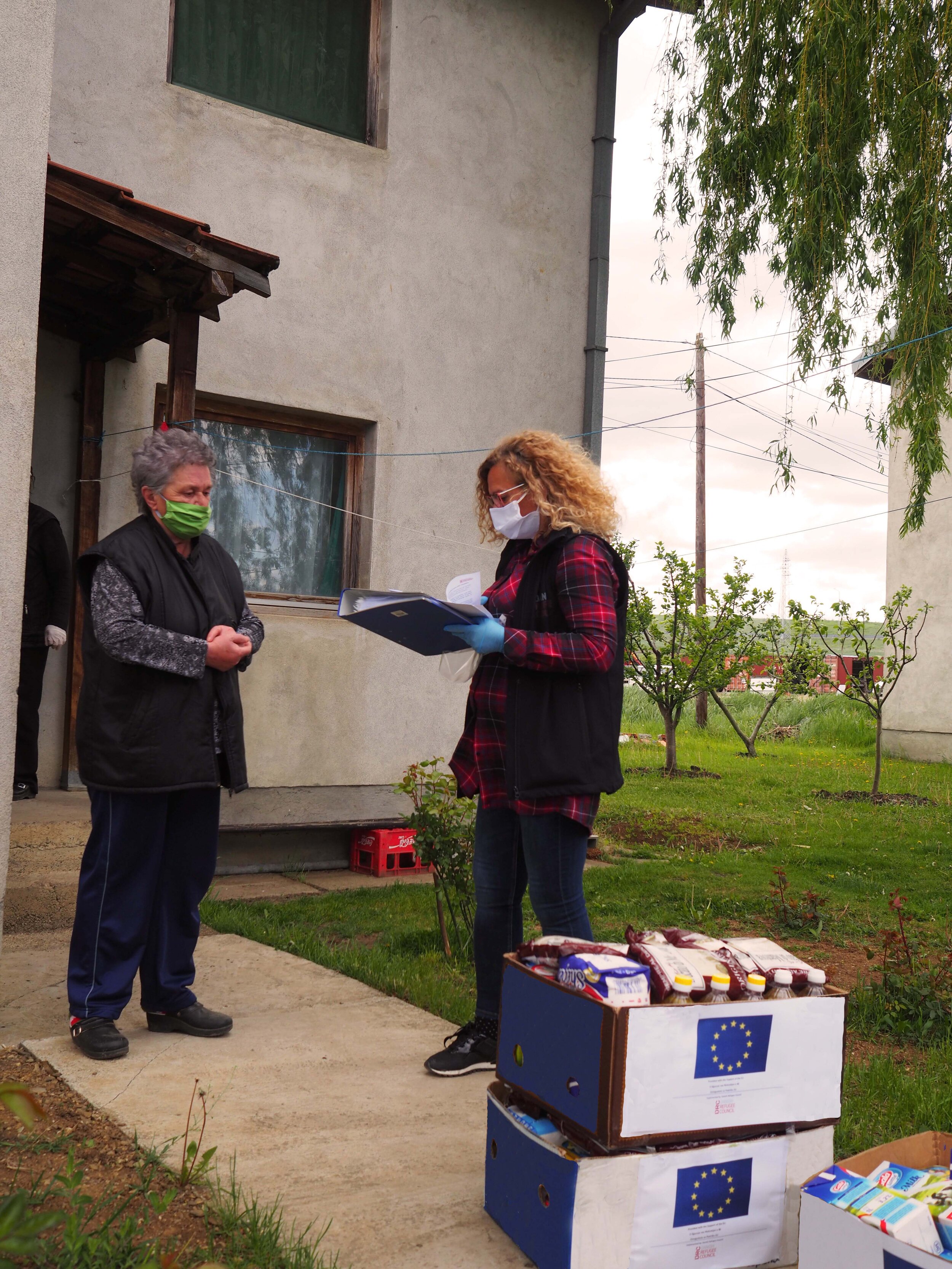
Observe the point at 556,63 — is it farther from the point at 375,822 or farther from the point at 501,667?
the point at 501,667

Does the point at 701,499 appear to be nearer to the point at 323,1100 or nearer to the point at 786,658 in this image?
the point at 786,658

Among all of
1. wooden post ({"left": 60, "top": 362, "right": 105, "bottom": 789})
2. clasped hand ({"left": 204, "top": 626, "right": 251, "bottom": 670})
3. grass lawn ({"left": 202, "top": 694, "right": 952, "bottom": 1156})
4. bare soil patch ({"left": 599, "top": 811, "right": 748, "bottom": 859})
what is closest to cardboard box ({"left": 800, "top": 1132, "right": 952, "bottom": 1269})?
grass lawn ({"left": 202, "top": 694, "right": 952, "bottom": 1156})

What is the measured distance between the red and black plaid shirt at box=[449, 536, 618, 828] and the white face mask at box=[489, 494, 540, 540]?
6 centimetres

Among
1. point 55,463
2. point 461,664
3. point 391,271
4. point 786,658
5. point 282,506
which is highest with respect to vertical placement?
point 391,271

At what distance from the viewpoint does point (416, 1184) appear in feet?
8.24

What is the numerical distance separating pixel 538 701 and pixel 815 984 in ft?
3.28

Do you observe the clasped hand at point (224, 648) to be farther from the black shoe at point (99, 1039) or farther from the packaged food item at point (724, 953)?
the packaged food item at point (724, 953)

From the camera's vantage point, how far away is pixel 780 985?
2285mm

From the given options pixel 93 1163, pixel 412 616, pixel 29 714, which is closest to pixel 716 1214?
pixel 93 1163

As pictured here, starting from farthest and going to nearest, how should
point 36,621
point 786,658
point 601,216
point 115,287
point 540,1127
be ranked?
point 786,658 < point 601,216 < point 36,621 < point 115,287 < point 540,1127

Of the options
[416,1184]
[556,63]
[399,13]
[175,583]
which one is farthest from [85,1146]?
[556,63]

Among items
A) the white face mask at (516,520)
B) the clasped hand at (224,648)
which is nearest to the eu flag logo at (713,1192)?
the white face mask at (516,520)

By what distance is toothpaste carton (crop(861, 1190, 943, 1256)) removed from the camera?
1.78m

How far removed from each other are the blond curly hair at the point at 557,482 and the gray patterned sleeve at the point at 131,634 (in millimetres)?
1018
